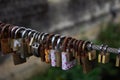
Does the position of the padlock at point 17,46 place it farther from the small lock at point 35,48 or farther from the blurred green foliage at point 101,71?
the blurred green foliage at point 101,71

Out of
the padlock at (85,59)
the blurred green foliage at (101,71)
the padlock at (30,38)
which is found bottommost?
the blurred green foliage at (101,71)

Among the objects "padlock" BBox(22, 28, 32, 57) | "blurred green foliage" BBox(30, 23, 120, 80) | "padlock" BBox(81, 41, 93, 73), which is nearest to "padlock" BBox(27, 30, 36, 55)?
"padlock" BBox(22, 28, 32, 57)

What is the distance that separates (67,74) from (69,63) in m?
1.93

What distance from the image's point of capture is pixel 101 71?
4.32 m

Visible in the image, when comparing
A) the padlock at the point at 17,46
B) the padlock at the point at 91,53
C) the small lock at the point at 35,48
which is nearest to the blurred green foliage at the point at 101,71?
the padlock at the point at 17,46

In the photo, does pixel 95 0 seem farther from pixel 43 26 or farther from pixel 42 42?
pixel 42 42

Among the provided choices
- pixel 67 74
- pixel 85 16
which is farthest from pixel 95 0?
pixel 67 74

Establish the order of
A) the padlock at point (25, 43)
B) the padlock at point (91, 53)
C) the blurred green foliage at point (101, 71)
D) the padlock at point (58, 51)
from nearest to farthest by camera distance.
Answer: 1. the padlock at point (91, 53)
2. the padlock at point (58, 51)
3. the padlock at point (25, 43)
4. the blurred green foliage at point (101, 71)

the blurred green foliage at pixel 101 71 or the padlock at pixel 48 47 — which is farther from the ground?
the padlock at pixel 48 47

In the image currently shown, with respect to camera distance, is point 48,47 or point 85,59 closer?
point 85,59

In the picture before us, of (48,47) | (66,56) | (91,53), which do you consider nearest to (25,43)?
(48,47)

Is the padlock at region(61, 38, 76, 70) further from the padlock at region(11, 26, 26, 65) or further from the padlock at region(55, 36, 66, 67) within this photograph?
the padlock at region(11, 26, 26, 65)

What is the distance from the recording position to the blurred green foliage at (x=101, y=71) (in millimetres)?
3693

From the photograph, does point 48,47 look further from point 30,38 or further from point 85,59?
point 85,59
